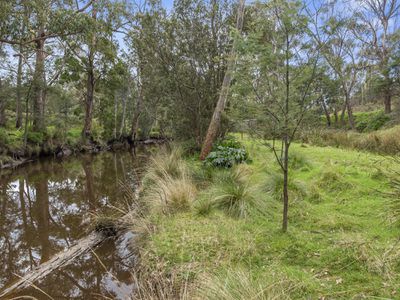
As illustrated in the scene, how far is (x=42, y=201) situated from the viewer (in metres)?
7.39

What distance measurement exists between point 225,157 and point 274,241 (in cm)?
411

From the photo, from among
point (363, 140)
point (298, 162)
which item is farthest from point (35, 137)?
point (363, 140)

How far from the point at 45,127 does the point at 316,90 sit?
1628cm

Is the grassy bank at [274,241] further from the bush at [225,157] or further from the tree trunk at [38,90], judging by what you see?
the tree trunk at [38,90]

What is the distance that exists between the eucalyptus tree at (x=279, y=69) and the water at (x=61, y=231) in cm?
250

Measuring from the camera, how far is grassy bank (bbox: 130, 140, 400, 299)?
8.09 ft

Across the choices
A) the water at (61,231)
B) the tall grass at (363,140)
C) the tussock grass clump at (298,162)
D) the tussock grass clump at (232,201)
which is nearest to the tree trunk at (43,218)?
the water at (61,231)

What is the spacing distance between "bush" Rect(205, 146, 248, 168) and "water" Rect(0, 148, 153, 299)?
2.43 meters

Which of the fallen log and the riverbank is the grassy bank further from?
the riverbank

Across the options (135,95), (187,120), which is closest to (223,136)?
(187,120)

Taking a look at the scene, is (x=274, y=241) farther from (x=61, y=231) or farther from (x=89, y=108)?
(x=89, y=108)

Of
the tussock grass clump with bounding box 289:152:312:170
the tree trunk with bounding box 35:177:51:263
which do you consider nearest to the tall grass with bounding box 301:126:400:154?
the tussock grass clump with bounding box 289:152:312:170

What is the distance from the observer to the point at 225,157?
24.6 ft

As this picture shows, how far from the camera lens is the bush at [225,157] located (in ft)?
24.1
